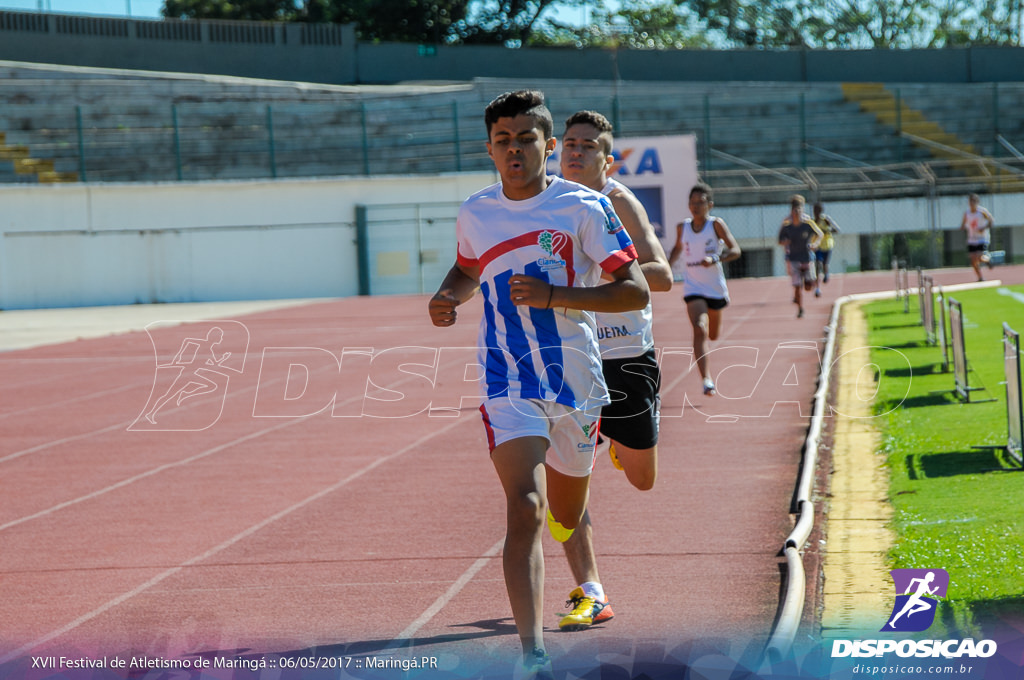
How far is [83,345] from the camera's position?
2091 centimetres

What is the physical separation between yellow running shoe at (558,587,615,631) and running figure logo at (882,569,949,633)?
1.06m

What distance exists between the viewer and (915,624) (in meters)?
4.59

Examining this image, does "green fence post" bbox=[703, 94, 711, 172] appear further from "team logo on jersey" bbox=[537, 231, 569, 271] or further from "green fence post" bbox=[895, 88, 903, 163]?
"team logo on jersey" bbox=[537, 231, 569, 271]

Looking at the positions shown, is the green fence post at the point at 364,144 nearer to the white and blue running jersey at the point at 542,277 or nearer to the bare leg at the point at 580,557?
the bare leg at the point at 580,557

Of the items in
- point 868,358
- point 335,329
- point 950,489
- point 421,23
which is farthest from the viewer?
point 421,23

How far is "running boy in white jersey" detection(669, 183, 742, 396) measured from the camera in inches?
477

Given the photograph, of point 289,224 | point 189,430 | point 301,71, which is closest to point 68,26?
point 301,71

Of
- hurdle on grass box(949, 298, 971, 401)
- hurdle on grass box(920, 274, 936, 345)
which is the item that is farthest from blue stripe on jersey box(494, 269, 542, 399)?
hurdle on grass box(920, 274, 936, 345)

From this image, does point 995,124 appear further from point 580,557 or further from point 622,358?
point 580,557

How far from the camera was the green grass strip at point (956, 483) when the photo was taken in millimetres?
4938

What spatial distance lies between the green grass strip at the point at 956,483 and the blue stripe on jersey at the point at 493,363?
181 centimetres

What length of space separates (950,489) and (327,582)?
11.6ft

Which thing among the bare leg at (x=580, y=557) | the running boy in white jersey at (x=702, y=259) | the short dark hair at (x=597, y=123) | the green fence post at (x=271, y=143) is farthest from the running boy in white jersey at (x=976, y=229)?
the bare leg at (x=580, y=557)

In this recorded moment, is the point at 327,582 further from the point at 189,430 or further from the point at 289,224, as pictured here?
the point at 289,224
